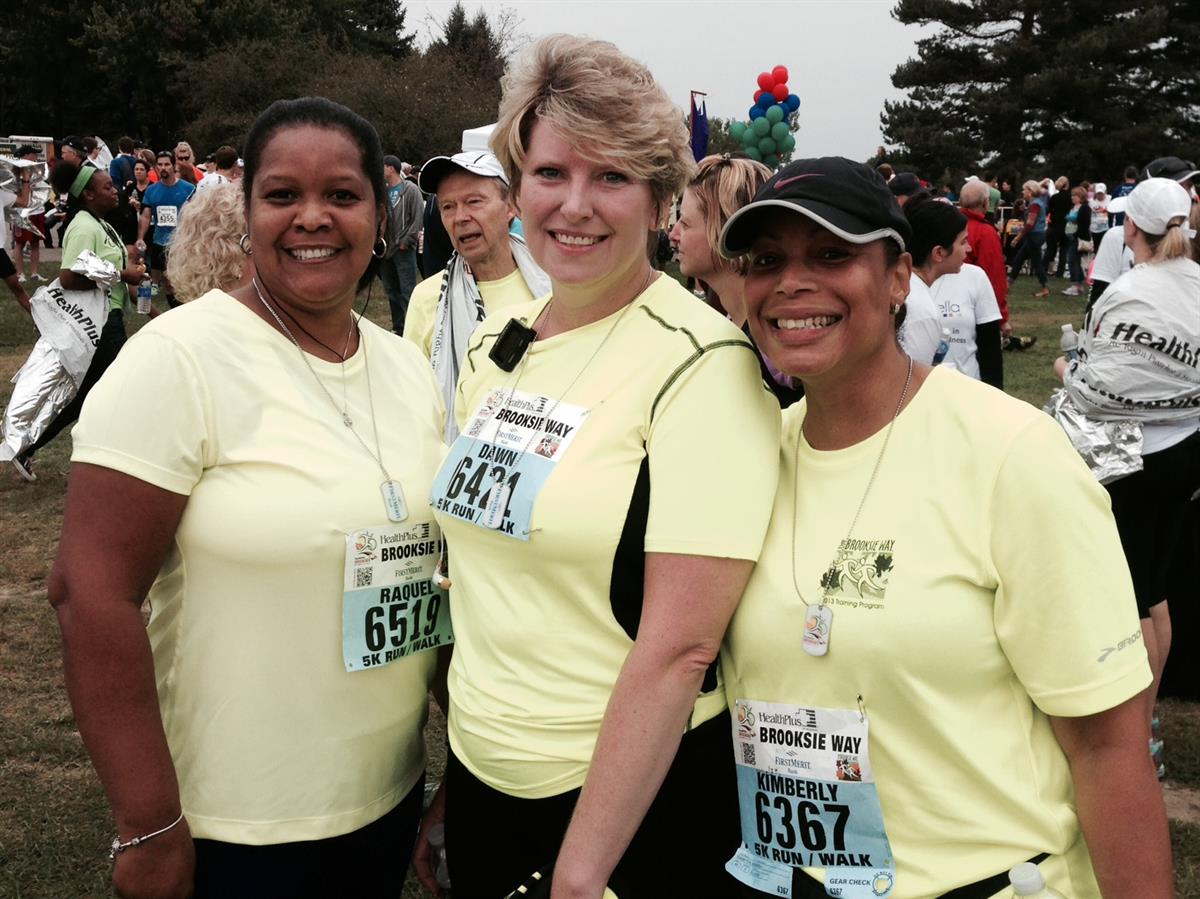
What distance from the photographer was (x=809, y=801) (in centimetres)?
177

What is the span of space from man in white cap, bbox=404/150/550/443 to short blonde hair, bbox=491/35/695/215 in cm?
223

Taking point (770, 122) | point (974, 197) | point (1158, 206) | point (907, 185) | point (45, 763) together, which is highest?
point (770, 122)

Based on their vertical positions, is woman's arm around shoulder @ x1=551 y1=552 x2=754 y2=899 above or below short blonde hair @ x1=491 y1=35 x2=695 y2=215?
below

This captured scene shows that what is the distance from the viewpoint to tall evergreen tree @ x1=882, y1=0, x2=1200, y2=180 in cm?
3862

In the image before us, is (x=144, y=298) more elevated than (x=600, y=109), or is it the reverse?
(x=600, y=109)

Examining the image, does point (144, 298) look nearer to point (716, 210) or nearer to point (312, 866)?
point (716, 210)

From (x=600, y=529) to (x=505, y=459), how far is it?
27 cm

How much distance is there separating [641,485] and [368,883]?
1039 millimetres

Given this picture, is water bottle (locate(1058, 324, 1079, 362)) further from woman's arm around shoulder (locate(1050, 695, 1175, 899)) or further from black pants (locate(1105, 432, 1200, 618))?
woman's arm around shoulder (locate(1050, 695, 1175, 899))

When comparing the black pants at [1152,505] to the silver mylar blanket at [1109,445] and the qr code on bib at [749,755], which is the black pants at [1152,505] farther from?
the qr code on bib at [749,755]

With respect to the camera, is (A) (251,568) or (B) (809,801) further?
(A) (251,568)

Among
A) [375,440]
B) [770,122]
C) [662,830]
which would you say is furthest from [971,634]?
[770,122]

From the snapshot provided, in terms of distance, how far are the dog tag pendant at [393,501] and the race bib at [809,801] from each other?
0.73 meters

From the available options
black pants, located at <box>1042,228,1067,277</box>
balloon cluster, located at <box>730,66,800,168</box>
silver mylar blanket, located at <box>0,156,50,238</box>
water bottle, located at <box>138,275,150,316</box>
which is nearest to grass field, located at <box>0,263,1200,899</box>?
water bottle, located at <box>138,275,150,316</box>
